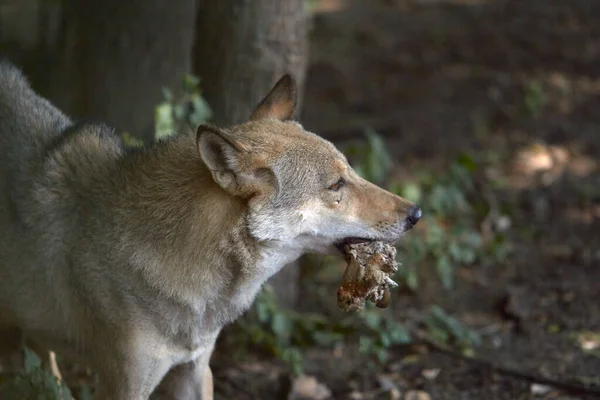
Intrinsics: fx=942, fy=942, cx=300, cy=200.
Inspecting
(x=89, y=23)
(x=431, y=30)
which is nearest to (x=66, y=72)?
(x=89, y=23)

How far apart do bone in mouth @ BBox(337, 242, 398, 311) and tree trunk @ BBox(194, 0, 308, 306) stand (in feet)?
6.19

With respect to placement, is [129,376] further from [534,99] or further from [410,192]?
[534,99]

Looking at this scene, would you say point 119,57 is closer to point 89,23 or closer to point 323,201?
point 89,23

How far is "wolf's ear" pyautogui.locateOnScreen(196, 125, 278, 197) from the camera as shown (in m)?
4.48

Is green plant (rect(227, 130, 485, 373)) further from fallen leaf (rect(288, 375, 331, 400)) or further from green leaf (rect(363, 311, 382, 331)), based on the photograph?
fallen leaf (rect(288, 375, 331, 400))

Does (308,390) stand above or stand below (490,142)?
below

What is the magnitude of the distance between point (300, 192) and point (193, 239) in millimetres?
589

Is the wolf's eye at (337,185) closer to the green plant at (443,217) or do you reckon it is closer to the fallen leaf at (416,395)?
the fallen leaf at (416,395)

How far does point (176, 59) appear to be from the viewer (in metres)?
6.90

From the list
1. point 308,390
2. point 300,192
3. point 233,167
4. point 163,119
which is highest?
point 233,167

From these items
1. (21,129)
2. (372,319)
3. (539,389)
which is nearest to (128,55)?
(21,129)

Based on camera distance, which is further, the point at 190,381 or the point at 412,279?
the point at 412,279

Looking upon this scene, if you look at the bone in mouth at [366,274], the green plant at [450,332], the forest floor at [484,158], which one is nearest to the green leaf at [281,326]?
the forest floor at [484,158]

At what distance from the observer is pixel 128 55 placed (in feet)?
23.2
